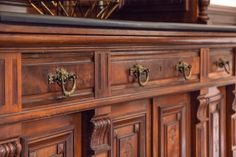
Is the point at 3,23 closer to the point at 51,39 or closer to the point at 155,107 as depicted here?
the point at 51,39

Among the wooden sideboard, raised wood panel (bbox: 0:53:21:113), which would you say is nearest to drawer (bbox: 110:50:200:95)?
the wooden sideboard

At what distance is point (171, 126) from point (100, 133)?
0.33m

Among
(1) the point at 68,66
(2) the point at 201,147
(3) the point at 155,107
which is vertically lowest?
(2) the point at 201,147

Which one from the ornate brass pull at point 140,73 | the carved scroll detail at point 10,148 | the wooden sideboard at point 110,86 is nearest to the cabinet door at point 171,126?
the wooden sideboard at point 110,86

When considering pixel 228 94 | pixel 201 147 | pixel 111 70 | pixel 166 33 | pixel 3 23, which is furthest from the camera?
pixel 228 94

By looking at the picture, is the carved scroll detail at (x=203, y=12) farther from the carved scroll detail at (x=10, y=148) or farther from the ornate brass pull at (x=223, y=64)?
the carved scroll detail at (x=10, y=148)

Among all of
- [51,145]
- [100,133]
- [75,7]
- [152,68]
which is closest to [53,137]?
[51,145]

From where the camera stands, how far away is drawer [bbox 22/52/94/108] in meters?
0.83

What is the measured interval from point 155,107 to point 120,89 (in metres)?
0.20

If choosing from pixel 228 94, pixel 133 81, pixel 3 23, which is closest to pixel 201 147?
pixel 228 94

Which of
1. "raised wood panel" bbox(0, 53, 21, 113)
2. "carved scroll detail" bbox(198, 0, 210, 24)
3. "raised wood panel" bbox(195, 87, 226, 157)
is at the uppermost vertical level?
"carved scroll detail" bbox(198, 0, 210, 24)

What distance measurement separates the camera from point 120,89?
1.05m

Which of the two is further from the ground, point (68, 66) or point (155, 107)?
point (68, 66)

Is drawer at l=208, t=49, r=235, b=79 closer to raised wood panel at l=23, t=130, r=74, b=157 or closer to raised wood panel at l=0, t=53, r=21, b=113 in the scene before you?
raised wood panel at l=23, t=130, r=74, b=157
